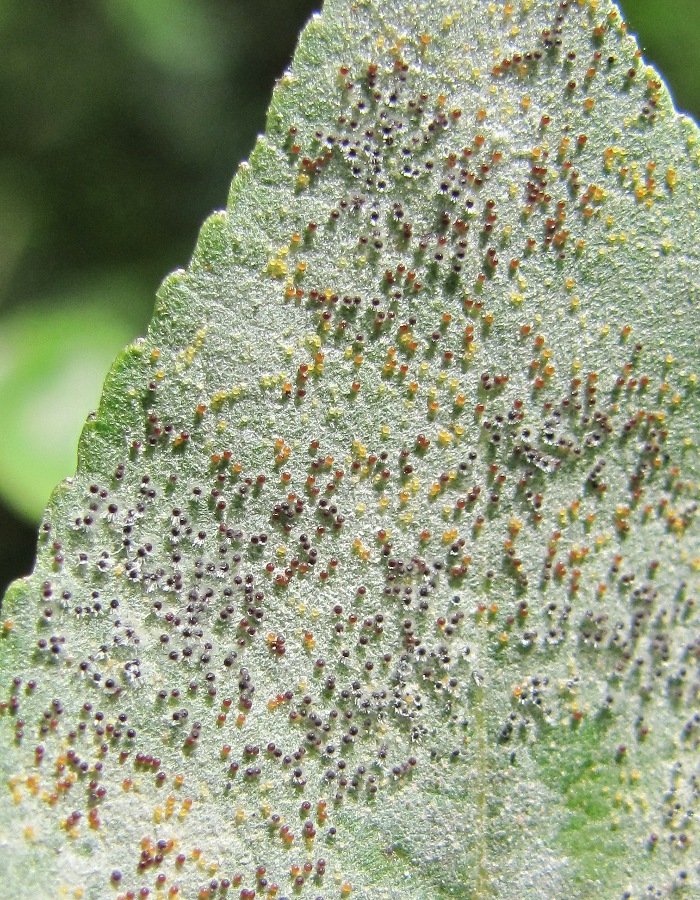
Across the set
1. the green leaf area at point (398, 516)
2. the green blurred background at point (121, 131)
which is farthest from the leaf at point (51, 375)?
the green leaf area at point (398, 516)

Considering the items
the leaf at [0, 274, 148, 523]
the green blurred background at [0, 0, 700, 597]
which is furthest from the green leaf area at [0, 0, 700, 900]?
the green blurred background at [0, 0, 700, 597]

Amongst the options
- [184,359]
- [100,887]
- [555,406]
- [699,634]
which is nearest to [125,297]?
[184,359]

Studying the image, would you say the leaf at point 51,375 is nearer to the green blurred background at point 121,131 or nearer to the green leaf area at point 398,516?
the green blurred background at point 121,131

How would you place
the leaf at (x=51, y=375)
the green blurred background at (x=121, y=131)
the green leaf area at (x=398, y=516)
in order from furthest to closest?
the green blurred background at (x=121, y=131) < the leaf at (x=51, y=375) < the green leaf area at (x=398, y=516)

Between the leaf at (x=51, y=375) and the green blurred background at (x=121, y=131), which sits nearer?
the leaf at (x=51, y=375)

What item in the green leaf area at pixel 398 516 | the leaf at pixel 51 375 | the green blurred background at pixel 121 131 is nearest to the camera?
the green leaf area at pixel 398 516

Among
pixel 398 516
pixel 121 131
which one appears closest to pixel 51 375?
pixel 121 131

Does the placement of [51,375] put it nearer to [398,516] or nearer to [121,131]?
[121,131]

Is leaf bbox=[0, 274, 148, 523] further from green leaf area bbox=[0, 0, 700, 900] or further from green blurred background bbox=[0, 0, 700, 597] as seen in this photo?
green leaf area bbox=[0, 0, 700, 900]
